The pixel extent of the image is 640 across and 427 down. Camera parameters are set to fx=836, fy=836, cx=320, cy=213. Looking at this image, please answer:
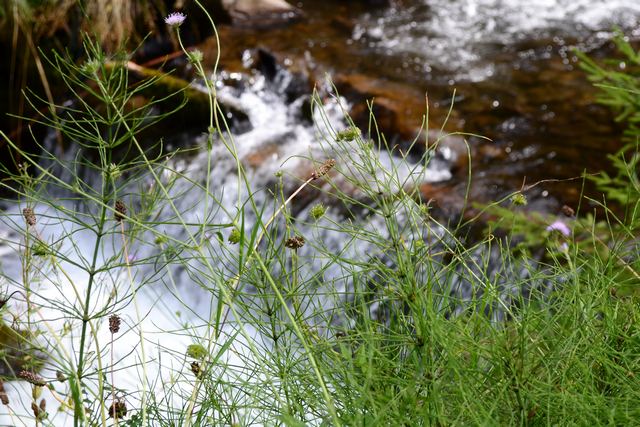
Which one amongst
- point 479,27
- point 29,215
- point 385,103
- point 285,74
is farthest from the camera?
point 479,27

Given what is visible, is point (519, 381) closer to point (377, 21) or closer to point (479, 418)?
point (479, 418)

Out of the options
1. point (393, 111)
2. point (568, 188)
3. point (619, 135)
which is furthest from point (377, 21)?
point (568, 188)

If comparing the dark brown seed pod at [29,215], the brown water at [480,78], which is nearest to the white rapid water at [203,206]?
the brown water at [480,78]

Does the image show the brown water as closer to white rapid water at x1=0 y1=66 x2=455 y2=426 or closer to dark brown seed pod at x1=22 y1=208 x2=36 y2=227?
white rapid water at x1=0 y1=66 x2=455 y2=426

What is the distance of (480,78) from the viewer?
5312 mm

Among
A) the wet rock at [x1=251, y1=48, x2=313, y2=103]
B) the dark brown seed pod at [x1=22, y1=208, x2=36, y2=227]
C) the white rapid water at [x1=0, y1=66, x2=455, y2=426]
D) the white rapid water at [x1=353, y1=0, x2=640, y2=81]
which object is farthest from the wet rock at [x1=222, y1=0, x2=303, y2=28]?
the dark brown seed pod at [x1=22, y1=208, x2=36, y2=227]

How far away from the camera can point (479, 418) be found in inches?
44.6

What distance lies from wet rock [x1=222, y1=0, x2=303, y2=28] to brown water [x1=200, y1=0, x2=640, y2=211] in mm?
126

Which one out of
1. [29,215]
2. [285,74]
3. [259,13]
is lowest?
[285,74]

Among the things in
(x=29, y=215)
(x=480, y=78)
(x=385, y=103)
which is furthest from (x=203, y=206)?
(x=29, y=215)

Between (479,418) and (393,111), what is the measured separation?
11.8ft

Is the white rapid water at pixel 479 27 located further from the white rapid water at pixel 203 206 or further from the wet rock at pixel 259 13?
the white rapid water at pixel 203 206

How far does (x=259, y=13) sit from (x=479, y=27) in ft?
5.30

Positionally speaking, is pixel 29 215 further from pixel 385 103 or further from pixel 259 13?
pixel 259 13
